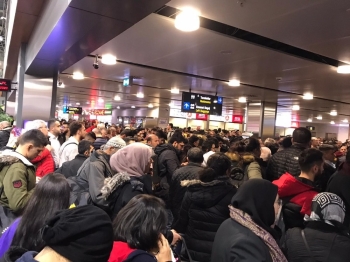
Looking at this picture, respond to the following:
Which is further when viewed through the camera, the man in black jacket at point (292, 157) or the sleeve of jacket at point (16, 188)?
the man in black jacket at point (292, 157)

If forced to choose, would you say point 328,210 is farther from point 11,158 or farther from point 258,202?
point 11,158

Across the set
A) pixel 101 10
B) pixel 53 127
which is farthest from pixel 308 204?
pixel 53 127

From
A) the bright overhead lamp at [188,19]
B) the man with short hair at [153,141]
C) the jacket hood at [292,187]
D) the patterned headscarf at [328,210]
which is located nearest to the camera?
the patterned headscarf at [328,210]

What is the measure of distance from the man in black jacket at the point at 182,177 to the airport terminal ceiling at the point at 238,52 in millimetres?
1953

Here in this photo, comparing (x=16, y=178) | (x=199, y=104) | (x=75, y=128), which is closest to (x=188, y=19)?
(x=75, y=128)

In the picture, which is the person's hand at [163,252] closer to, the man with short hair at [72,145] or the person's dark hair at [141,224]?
the person's dark hair at [141,224]

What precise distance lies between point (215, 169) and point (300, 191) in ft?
2.73

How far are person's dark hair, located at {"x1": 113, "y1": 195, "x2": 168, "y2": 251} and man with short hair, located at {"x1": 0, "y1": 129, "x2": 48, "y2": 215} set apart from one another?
3.61 feet

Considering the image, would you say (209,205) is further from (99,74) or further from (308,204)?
(99,74)

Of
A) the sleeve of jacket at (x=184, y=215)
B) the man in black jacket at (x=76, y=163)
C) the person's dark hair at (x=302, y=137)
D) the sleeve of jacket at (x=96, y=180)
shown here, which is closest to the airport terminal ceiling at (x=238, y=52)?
the person's dark hair at (x=302, y=137)

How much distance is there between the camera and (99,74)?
32.1ft

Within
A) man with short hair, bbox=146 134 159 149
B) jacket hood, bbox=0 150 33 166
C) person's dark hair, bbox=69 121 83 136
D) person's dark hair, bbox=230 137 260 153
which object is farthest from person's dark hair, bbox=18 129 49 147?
man with short hair, bbox=146 134 159 149

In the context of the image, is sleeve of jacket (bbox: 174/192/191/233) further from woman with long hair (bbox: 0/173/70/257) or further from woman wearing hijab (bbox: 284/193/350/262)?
woman with long hair (bbox: 0/173/70/257)

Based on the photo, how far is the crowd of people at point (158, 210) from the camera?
1261 millimetres
